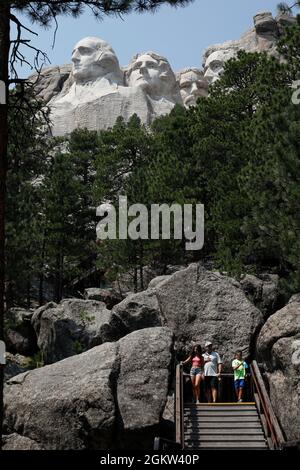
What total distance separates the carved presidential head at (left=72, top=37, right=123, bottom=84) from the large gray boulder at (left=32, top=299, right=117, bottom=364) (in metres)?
35.7

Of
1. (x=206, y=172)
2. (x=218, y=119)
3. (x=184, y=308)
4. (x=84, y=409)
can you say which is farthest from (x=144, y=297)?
(x=218, y=119)

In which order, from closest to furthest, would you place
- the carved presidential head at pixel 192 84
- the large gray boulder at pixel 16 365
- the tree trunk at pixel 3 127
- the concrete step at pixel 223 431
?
the tree trunk at pixel 3 127 → the concrete step at pixel 223 431 → the large gray boulder at pixel 16 365 → the carved presidential head at pixel 192 84

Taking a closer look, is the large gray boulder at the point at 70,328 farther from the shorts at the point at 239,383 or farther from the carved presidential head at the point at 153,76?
the carved presidential head at the point at 153,76

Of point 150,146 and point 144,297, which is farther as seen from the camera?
point 150,146

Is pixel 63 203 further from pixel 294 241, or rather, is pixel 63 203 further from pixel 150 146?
pixel 294 241

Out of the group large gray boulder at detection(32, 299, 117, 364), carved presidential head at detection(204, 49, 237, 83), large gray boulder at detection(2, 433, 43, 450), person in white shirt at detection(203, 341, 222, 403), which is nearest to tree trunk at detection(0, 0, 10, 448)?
large gray boulder at detection(2, 433, 43, 450)

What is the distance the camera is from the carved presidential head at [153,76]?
54688 millimetres

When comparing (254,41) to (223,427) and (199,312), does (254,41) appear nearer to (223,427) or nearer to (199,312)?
(199,312)

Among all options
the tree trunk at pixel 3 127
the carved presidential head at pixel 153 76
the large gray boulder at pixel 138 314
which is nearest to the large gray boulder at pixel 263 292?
the large gray boulder at pixel 138 314

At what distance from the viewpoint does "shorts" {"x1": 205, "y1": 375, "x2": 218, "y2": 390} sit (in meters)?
13.8

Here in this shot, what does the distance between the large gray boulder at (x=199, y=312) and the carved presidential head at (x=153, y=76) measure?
37608 mm

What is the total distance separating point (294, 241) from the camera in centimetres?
1600

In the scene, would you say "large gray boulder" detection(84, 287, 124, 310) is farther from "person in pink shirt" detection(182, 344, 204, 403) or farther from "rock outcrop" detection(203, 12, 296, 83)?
"rock outcrop" detection(203, 12, 296, 83)

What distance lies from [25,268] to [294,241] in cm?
792
